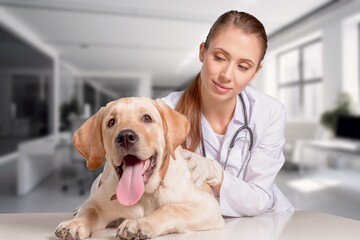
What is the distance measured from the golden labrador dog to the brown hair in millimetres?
293

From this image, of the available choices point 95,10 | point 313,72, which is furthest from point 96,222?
point 313,72

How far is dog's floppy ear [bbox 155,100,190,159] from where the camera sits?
79cm

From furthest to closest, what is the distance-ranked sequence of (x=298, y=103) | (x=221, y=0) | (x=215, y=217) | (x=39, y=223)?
(x=298, y=103) → (x=221, y=0) → (x=39, y=223) → (x=215, y=217)

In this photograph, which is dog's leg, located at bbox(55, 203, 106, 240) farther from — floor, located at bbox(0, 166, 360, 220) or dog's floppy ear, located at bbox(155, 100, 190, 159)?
floor, located at bbox(0, 166, 360, 220)

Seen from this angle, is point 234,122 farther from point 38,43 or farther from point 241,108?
point 38,43

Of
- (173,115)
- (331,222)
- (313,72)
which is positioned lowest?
(331,222)

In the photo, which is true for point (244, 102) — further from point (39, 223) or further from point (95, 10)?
point (95, 10)

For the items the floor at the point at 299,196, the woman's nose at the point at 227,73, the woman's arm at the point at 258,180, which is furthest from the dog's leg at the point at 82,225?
the floor at the point at 299,196

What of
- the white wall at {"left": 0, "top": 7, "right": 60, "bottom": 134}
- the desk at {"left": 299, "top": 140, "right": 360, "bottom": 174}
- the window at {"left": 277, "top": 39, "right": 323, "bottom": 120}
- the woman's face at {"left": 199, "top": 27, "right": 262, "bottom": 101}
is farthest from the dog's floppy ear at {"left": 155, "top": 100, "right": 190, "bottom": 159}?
the window at {"left": 277, "top": 39, "right": 323, "bottom": 120}

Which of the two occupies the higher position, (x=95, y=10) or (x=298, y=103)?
(x=95, y=10)

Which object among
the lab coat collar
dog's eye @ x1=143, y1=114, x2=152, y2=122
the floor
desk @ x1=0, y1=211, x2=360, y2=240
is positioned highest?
the lab coat collar

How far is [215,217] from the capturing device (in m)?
0.84

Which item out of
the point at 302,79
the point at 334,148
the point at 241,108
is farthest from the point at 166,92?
the point at 241,108

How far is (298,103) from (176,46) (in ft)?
11.9
